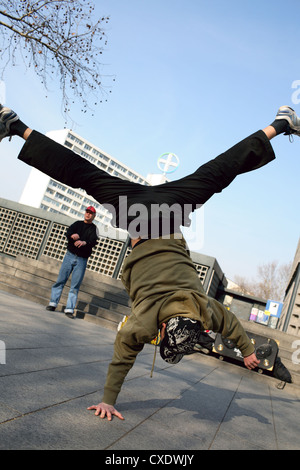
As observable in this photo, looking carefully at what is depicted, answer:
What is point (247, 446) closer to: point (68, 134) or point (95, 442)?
point (95, 442)

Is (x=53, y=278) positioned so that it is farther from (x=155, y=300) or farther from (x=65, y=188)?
(x=65, y=188)

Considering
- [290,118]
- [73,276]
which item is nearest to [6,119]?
[290,118]

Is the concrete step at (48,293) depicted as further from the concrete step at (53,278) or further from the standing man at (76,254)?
the standing man at (76,254)

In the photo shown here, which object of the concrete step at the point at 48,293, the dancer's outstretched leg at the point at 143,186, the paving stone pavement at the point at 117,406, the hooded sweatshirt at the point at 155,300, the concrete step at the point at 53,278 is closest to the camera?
the paving stone pavement at the point at 117,406

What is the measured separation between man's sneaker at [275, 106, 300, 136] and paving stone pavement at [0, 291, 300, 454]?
8.29ft

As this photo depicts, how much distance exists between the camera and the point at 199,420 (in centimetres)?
305

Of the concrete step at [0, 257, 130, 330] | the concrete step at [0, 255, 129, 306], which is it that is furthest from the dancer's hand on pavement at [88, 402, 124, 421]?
the concrete step at [0, 255, 129, 306]

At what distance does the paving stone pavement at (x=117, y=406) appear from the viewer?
6.54 ft

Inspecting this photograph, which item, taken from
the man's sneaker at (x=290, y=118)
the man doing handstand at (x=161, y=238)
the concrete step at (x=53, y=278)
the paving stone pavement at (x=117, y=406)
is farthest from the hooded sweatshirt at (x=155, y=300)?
the concrete step at (x=53, y=278)

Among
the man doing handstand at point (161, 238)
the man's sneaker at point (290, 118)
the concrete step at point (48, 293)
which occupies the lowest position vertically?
the concrete step at point (48, 293)

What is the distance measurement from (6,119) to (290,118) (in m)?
2.36

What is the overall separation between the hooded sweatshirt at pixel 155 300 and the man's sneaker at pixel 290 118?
54.3 inches
